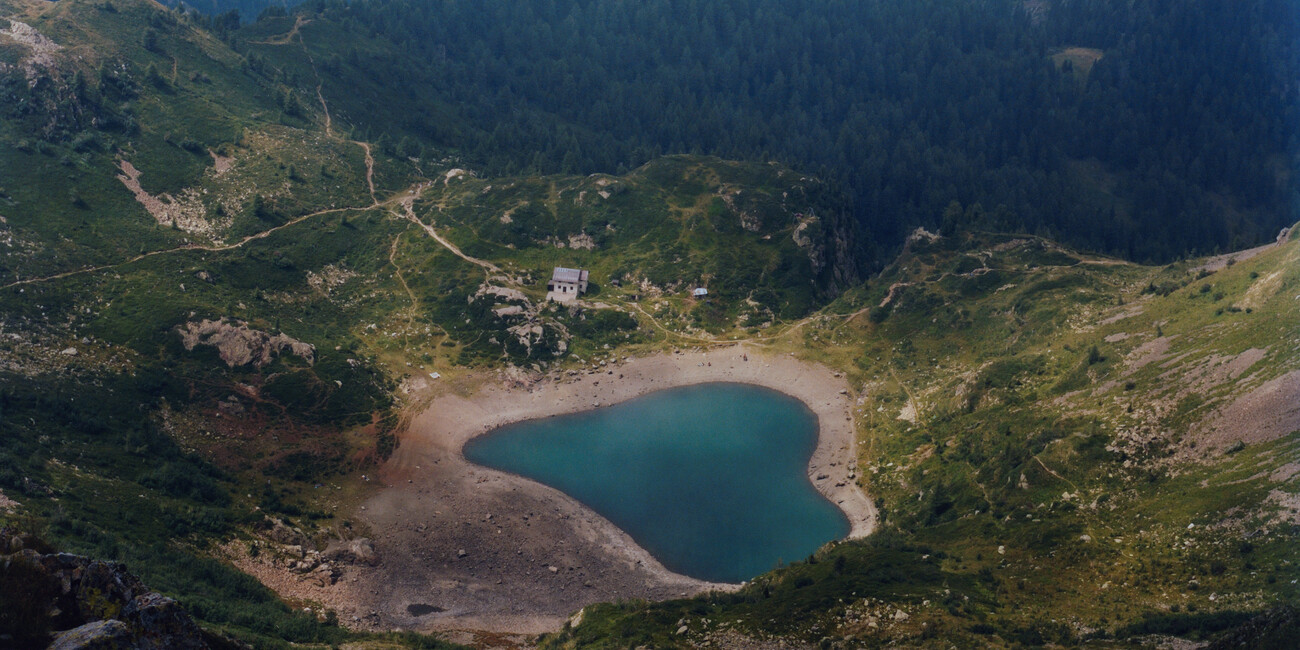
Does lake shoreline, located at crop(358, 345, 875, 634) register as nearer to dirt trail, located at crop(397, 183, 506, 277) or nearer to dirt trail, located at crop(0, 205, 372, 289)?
→ dirt trail, located at crop(397, 183, 506, 277)

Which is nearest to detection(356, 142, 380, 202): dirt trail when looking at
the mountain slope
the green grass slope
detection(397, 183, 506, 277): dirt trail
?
the mountain slope

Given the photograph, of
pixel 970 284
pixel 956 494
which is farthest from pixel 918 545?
pixel 970 284

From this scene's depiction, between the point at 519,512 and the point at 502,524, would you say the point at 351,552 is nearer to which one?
the point at 502,524

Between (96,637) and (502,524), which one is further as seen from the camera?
(502,524)

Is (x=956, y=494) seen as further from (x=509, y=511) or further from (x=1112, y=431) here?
(x=509, y=511)

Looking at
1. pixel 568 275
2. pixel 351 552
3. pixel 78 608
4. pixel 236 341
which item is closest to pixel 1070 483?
pixel 351 552

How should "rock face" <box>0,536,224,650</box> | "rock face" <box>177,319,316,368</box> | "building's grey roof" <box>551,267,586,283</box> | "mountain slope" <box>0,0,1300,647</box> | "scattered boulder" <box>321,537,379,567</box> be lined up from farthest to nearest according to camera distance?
"building's grey roof" <box>551,267,586,283</box> → "rock face" <box>177,319,316,368</box> → "scattered boulder" <box>321,537,379,567</box> → "mountain slope" <box>0,0,1300,647</box> → "rock face" <box>0,536,224,650</box>
